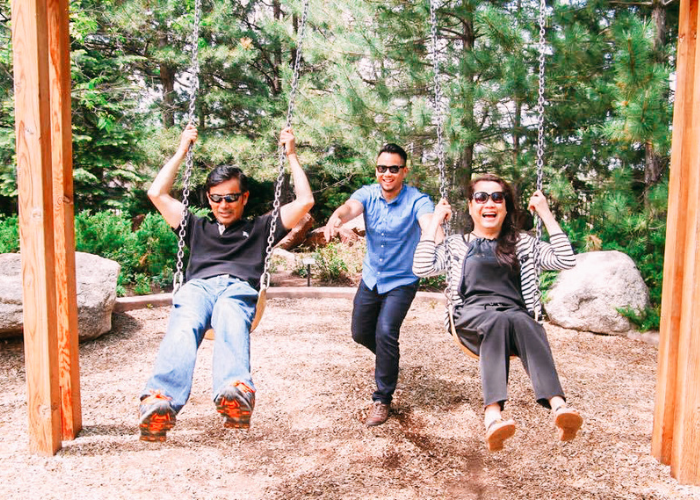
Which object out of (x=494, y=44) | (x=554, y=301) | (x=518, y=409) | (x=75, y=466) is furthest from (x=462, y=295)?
(x=494, y=44)

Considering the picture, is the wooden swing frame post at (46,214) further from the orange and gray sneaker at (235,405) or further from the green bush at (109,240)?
Answer: the green bush at (109,240)

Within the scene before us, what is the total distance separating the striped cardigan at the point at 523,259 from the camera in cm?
306

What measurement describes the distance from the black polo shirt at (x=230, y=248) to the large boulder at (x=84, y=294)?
273 centimetres

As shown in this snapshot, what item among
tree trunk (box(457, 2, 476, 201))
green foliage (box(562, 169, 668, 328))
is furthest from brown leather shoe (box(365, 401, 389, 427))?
tree trunk (box(457, 2, 476, 201))

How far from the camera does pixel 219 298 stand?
3.04 m

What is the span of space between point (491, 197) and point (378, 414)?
1609mm

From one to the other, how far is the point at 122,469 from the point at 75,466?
26 centimetres

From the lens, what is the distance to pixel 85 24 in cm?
766

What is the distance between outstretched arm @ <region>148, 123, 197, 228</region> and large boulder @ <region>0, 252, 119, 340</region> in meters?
2.68

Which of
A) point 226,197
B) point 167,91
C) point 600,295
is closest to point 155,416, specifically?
point 226,197

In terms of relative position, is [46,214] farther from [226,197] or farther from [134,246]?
[134,246]

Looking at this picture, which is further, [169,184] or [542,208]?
[169,184]

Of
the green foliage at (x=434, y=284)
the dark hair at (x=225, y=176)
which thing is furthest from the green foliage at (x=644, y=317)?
the dark hair at (x=225, y=176)

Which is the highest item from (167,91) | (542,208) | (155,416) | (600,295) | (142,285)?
(167,91)
